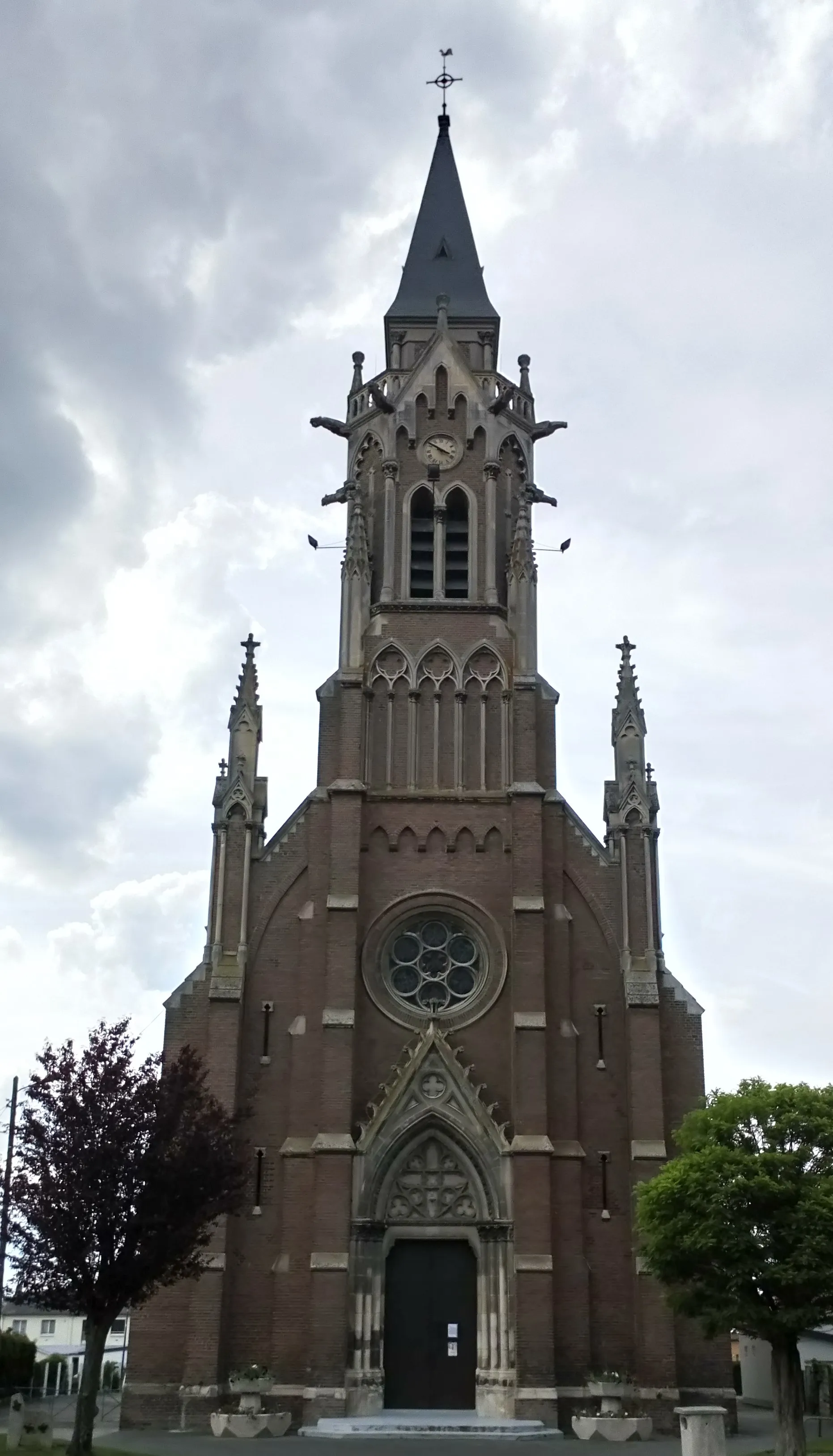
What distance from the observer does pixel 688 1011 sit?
3703cm

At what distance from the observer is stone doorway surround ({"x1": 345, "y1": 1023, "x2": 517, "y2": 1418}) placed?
108ft

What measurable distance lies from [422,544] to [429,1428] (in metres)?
23.8

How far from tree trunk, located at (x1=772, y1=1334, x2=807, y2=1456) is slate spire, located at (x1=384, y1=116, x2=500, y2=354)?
31749mm

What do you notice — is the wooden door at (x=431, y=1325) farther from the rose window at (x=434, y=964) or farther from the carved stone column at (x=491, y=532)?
the carved stone column at (x=491, y=532)

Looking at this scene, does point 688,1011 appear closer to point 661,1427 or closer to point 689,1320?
point 689,1320

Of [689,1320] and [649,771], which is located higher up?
[649,771]

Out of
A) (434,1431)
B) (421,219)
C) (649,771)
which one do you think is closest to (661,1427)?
(434,1431)

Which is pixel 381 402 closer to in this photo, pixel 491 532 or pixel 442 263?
pixel 491 532

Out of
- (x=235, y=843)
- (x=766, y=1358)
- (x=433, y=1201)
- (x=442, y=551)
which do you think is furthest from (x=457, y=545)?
(x=766, y=1358)

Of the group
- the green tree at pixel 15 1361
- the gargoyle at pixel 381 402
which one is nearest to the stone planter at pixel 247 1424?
the green tree at pixel 15 1361

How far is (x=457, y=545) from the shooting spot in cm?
4312

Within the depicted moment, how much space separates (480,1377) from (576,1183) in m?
4.92

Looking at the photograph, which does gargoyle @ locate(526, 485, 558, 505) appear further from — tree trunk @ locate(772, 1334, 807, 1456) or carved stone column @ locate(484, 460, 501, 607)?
tree trunk @ locate(772, 1334, 807, 1456)

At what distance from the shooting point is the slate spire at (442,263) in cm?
4775
